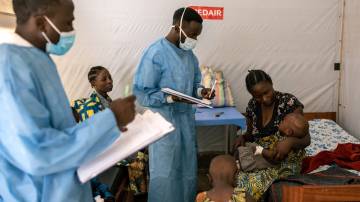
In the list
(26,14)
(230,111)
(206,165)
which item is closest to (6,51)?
(26,14)

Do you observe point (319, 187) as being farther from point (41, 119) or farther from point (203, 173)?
point (203, 173)

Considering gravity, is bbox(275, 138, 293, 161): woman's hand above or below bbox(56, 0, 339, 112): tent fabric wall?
below

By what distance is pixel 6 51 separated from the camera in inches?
35.7

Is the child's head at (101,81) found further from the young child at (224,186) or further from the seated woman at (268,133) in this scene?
the young child at (224,186)

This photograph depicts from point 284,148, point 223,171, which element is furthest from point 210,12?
point 223,171

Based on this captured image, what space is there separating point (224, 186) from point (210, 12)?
226 cm

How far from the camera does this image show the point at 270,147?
78.3 inches

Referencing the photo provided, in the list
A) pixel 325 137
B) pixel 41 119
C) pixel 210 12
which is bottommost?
pixel 325 137

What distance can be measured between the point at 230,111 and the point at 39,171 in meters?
2.39

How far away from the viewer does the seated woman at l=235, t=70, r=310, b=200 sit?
73.2 inches

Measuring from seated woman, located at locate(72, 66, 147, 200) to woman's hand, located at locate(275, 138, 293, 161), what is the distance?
1174 millimetres

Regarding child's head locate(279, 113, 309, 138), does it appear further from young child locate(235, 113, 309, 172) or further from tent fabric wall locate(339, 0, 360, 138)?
tent fabric wall locate(339, 0, 360, 138)

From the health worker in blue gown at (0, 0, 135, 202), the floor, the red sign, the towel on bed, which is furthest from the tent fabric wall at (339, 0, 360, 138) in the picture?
the health worker in blue gown at (0, 0, 135, 202)

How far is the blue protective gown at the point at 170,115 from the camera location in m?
2.15
